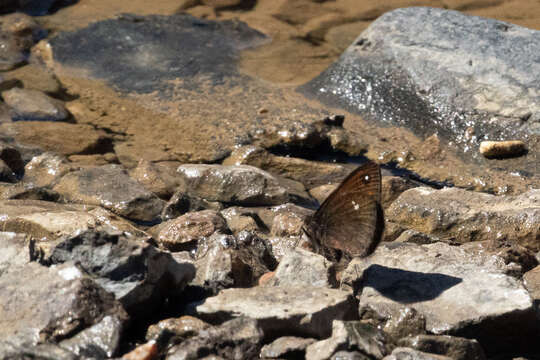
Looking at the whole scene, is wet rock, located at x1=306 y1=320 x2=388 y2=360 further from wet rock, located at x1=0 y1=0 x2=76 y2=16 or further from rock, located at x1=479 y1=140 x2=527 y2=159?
wet rock, located at x1=0 y1=0 x2=76 y2=16

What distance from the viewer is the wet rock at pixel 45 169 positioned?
16.7 ft

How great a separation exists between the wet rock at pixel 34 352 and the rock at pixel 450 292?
1.32m

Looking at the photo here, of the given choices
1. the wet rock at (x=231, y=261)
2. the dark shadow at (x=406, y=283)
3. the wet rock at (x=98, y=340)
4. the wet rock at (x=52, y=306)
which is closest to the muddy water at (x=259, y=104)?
the wet rock at (x=231, y=261)

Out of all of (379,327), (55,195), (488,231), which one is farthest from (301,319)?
(55,195)

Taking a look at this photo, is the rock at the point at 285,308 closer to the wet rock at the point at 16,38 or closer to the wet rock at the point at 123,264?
the wet rock at the point at 123,264

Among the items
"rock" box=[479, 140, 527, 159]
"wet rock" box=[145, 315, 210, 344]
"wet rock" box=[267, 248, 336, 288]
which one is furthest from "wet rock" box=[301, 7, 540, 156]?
"wet rock" box=[145, 315, 210, 344]

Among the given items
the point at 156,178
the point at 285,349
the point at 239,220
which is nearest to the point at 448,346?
the point at 285,349

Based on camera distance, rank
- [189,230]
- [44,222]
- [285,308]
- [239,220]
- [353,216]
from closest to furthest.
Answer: [285,308]
[353,216]
[44,222]
[189,230]
[239,220]

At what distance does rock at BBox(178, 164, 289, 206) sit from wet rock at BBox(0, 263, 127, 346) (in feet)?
8.08

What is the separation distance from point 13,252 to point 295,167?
3.14 metres

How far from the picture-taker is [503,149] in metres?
5.73

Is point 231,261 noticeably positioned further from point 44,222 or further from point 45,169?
point 45,169

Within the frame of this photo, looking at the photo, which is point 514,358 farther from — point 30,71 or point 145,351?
point 30,71

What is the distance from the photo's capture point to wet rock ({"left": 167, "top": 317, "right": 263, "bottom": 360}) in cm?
238
